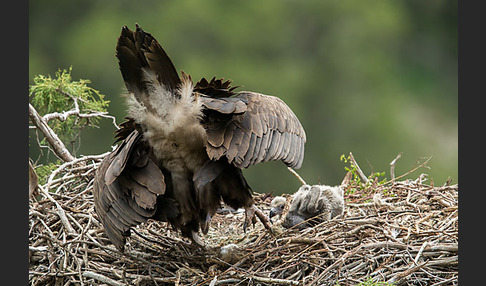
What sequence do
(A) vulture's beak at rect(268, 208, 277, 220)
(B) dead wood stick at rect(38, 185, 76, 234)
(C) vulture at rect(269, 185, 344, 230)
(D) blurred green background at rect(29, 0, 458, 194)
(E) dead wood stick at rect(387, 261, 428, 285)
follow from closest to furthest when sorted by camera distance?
(E) dead wood stick at rect(387, 261, 428, 285), (B) dead wood stick at rect(38, 185, 76, 234), (C) vulture at rect(269, 185, 344, 230), (A) vulture's beak at rect(268, 208, 277, 220), (D) blurred green background at rect(29, 0, 458, 194)

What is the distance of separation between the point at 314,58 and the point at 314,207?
24.2 feet

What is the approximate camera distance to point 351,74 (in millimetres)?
10141

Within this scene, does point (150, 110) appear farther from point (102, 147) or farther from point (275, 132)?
point (102, 147)

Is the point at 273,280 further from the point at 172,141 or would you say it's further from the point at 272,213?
the point at 272,213

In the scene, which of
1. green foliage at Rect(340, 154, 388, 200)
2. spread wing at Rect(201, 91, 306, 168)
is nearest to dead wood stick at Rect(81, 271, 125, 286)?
spread wing at Rect(201, 91, 306, 168)

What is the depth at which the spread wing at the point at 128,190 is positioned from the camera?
261 centimetres

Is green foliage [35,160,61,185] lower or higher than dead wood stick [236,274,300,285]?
higher

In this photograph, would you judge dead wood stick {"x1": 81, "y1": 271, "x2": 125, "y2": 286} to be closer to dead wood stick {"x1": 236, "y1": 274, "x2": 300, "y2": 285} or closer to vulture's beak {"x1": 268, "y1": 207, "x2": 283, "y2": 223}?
dead wood stick {"x1": 236, "y1": 274, "x2": 300, "y2": 285}

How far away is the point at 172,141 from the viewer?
109 inches

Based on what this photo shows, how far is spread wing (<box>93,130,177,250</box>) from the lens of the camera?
2611mm

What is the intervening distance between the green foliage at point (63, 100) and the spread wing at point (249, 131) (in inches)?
58.2

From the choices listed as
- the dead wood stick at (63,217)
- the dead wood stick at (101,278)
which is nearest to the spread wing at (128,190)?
the dead wood stick at (101,278)

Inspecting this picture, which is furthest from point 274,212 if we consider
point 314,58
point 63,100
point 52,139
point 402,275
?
point 314,58

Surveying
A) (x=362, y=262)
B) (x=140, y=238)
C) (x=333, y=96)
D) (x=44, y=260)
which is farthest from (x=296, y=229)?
(x=333, y=96)
